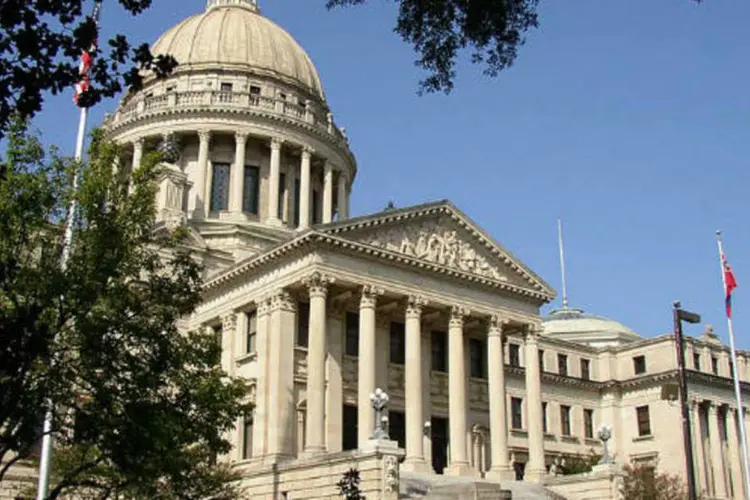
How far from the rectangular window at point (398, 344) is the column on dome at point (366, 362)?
501 cm

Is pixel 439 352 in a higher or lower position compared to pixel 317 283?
lower

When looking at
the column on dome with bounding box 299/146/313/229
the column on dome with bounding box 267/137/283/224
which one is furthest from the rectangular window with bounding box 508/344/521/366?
the column on dome with bounding box 267/137/283/224

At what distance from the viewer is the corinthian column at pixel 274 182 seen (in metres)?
64.6

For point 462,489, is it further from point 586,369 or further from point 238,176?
point 586,369

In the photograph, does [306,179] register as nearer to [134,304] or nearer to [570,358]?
[570,358]

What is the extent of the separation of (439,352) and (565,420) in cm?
2449

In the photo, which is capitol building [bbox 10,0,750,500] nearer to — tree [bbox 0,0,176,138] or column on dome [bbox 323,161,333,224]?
column on dome [bbox 323,161,333,224]

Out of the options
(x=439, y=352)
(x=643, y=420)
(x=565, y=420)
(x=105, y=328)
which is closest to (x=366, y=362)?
(x=439, y=352)

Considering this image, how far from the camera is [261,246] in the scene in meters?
61.3

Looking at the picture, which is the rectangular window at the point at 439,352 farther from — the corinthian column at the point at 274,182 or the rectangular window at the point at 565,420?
the rectangular window at the point at 565,420

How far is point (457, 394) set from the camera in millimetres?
46562

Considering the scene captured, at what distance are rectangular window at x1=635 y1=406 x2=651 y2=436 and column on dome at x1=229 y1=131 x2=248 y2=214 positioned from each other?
33218mm

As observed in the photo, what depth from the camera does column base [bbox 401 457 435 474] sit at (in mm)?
42656

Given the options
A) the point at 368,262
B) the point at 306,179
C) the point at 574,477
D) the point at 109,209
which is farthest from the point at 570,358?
the point at 109,209
